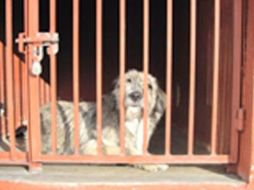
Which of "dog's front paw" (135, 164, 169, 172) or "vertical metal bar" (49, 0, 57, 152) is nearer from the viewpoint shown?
"vertical metal bar" (49, 0, 57, 152)

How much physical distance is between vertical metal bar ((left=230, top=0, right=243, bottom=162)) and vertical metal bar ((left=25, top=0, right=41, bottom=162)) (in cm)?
144

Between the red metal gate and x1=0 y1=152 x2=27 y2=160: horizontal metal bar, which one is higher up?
the red metal gate

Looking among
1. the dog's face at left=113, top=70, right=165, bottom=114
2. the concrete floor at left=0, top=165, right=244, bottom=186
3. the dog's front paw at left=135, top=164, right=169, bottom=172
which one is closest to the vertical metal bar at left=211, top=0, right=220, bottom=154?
the concrete floor at left=0, top=165, right=244, bottom=186

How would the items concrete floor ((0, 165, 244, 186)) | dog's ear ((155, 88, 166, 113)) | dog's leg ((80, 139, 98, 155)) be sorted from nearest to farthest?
concrete floor ((0, 165, 244, 186)) < dog's leg ((80, 139, 98, 155)) < dog's ear ((155, 88, 166, 113))

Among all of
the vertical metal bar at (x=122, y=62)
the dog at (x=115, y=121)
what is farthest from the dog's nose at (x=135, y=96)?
the vertical metal bar at (x=122, y=62)

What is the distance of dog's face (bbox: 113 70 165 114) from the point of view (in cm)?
432

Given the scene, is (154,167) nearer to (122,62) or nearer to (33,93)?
(122,62)

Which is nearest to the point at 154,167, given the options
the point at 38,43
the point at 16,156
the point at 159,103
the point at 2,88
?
the point at 159,103

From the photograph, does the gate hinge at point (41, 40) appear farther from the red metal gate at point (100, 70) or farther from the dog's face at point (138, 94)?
the dog's face at point (138, 94)

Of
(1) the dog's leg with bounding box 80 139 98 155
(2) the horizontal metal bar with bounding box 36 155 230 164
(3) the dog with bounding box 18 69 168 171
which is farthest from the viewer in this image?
(3) the dog with bounding box 18 69 168 171

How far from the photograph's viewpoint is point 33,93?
373cm

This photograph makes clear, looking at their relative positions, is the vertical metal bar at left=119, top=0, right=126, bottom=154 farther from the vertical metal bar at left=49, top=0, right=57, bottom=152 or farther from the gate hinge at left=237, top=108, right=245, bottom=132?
the gate hinge at left=237, top=108, right=245, bottom=132

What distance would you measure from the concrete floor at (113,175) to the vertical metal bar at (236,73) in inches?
9.0

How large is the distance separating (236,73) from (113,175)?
3.87 ft
